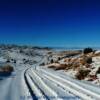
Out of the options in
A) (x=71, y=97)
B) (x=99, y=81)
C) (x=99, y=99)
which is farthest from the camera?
(x=99, y=81)

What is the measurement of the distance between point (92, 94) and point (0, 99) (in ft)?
16.2

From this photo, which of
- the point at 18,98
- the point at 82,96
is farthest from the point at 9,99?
the point at 82,96

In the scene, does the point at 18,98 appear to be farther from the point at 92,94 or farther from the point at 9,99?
the point at 92,94

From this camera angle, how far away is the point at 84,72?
27.5 m

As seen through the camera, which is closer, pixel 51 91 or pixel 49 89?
pixel 51 91

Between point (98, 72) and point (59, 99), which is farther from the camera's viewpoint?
point (98, 72)

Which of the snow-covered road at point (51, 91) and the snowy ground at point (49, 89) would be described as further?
the snowy ground at point (49, 89)

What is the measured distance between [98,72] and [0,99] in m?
14.5

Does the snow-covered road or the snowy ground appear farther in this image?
the snowy ground

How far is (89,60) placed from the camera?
40.0m

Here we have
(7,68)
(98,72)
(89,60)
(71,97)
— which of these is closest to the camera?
(71,97)

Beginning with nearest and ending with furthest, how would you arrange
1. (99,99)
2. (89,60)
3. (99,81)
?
1. (99,99)
2. (99,81)
3. (89,60)

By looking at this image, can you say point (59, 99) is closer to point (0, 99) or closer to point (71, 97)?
point (71, 97)

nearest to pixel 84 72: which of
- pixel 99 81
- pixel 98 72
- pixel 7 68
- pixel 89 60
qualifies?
pixel 98 72
